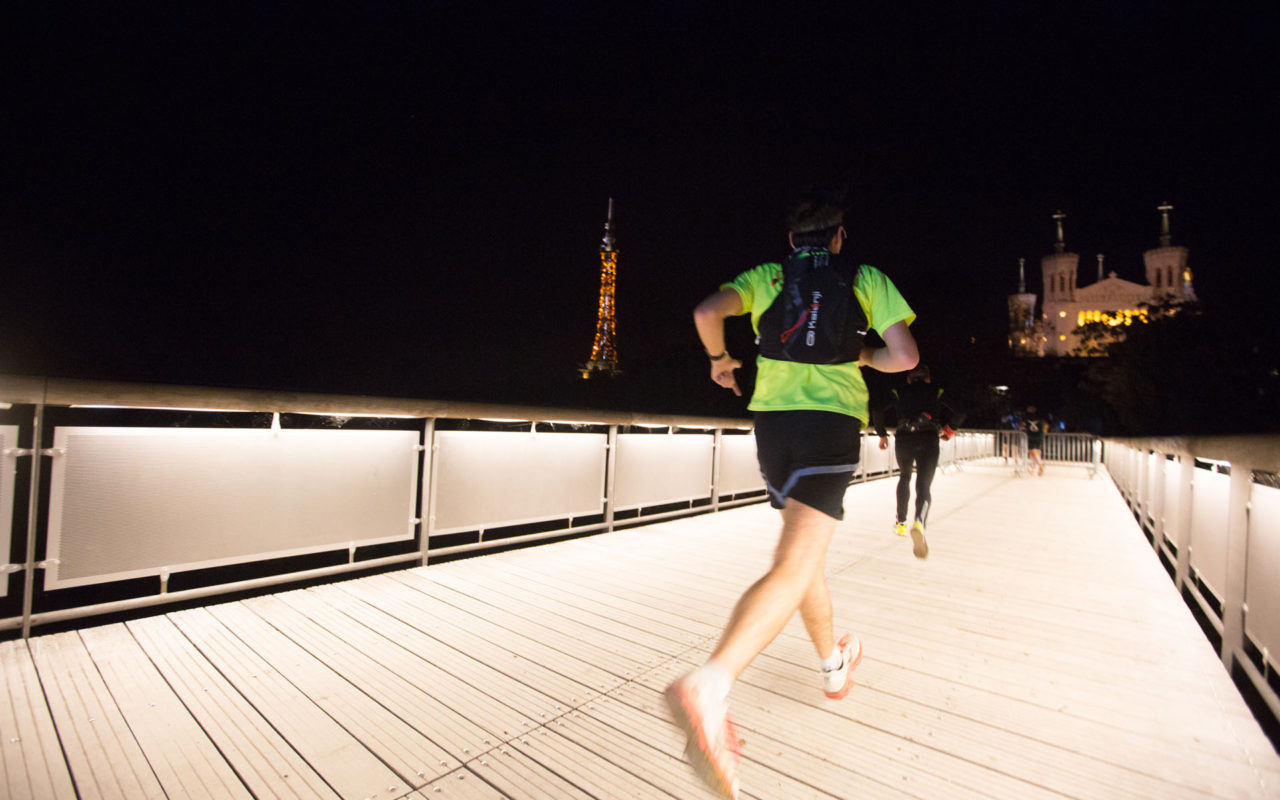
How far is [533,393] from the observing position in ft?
255

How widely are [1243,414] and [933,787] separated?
173 ft

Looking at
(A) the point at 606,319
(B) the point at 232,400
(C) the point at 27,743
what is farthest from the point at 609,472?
(A) the point at 606,319

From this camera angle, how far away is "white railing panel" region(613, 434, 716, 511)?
5.77 m

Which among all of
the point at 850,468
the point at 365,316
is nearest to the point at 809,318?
the point at 850,468

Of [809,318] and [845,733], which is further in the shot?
[845,733]

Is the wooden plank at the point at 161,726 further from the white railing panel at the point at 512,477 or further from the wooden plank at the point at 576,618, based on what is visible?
the white railing panel at the point at 512,477

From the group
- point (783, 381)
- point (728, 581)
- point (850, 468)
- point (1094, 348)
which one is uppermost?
point (1094, 348)

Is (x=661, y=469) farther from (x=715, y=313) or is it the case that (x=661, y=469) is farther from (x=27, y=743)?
(x=27, y=743)

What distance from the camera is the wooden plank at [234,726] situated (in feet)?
5.70

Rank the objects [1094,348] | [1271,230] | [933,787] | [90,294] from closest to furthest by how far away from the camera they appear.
A: [933,787], [1271,230], [1094,348], [90,294]

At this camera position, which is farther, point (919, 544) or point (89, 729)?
point (919, 544)

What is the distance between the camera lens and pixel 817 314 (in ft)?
6.06

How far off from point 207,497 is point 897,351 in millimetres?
3178

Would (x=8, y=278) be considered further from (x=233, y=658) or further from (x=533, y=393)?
(x=233, y=658)
